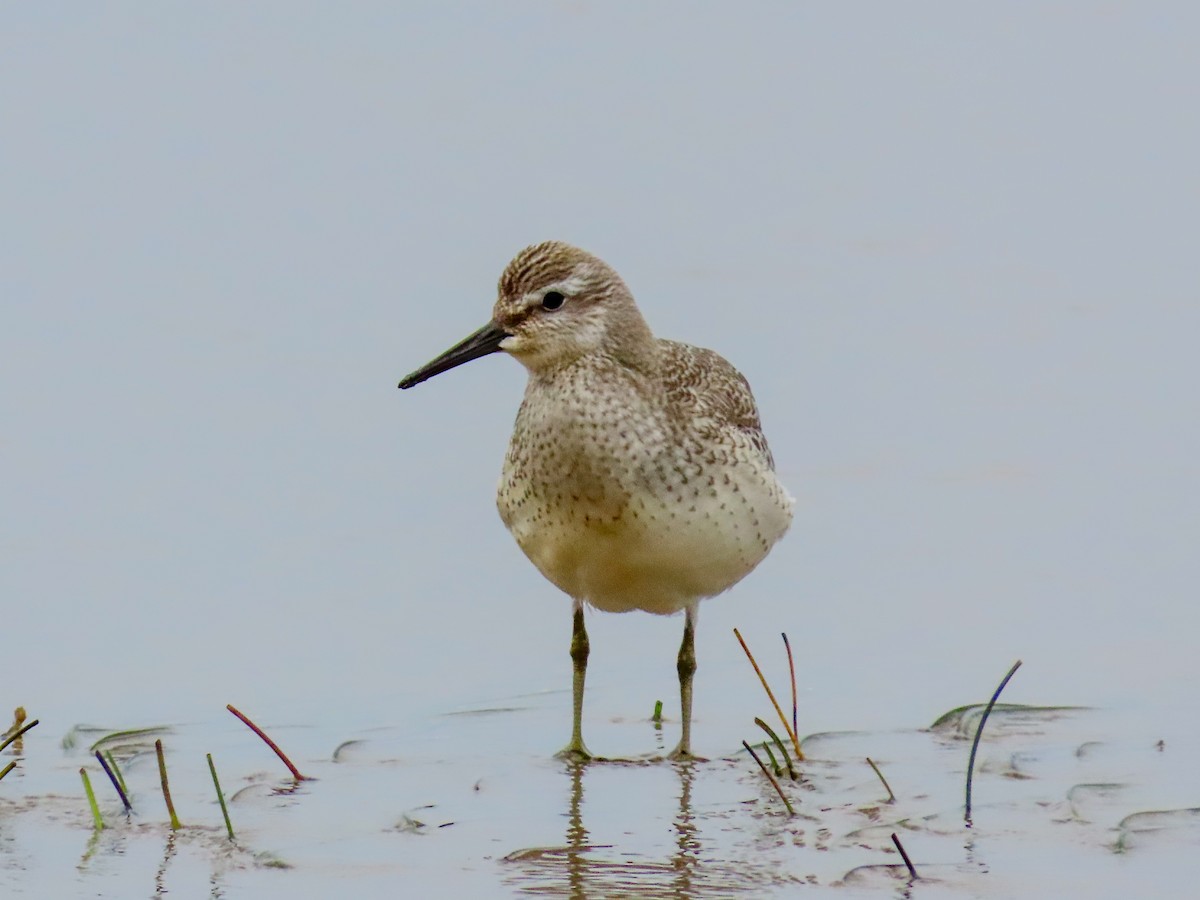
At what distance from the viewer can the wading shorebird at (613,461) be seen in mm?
7719

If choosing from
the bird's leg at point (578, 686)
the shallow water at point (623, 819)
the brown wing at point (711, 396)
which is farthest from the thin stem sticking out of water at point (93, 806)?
the brown wing at point (711, 396)

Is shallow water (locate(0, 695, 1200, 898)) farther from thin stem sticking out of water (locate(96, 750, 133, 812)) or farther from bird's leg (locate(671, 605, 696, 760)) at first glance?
bird's leg (locate(671, 605, 696, 760))

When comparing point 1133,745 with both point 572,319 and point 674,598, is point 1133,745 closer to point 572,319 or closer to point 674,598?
point 674,598

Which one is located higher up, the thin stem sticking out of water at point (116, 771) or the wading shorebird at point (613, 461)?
the wading shorebird at point (613, 461)

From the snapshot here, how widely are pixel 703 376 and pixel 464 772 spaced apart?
1.91 metres

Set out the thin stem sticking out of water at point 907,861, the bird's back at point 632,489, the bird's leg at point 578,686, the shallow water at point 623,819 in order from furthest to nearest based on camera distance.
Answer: the bird's leg at point 578,686
the bird's back at point 632,489
the shallow water at point 623,819
the thin stem sticking out of water at point 907,861

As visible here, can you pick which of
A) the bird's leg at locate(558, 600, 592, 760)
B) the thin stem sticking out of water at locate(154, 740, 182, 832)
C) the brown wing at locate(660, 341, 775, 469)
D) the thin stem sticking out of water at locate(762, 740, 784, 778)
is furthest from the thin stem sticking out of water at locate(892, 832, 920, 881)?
the brown wing at locate(660, 341, 775, 469)

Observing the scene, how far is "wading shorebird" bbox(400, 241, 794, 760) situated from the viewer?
7.72 metres

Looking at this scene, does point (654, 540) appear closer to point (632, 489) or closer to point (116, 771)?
point (632, 489)

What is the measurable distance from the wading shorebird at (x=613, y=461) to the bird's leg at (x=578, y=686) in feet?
0.05

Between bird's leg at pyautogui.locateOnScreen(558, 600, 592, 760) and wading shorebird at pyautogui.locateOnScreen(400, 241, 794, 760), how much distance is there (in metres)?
0.02

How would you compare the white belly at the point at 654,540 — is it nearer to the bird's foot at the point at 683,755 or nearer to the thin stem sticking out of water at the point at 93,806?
the bird's foot at the point at 683,755

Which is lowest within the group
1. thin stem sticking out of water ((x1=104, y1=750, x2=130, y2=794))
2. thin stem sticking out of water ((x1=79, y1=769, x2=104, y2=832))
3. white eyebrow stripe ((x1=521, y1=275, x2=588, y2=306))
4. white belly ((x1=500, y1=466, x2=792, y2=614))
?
thin stem sticking out of water ((x1=79, y1=769, x2=104, y2=832))

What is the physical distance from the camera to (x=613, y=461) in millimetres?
7695
